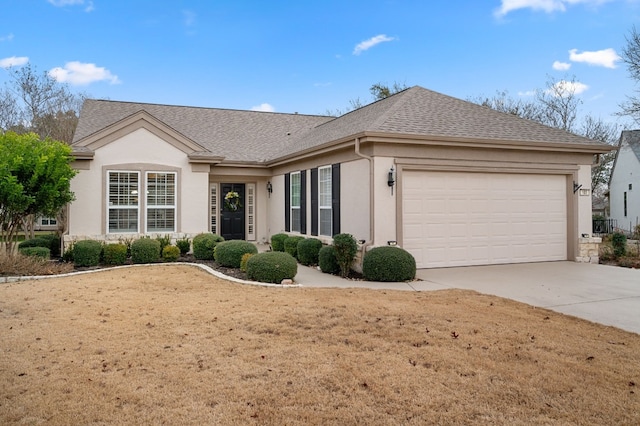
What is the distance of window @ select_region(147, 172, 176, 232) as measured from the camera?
12.7 m

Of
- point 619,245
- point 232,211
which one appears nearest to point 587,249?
point 619,245

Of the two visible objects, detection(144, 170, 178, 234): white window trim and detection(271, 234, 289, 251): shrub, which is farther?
detection(271, 234, 289, 251): shrub

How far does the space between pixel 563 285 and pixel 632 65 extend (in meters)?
16.7

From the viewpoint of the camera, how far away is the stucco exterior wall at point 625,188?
25219 millimetres

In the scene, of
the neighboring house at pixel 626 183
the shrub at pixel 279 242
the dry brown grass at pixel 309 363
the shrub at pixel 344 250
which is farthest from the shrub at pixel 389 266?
the neighboring house at pixel 626 183

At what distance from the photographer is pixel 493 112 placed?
12.4 metres

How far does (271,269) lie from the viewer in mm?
8375

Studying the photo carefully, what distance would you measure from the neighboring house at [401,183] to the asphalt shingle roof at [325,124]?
0.07 m

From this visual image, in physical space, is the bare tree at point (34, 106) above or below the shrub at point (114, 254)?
above

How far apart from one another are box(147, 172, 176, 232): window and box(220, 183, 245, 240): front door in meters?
2.80

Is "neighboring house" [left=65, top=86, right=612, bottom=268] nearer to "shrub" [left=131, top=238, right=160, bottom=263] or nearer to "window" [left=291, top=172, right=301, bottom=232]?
"window" [left=291, top=172, right=301, bottom=232]

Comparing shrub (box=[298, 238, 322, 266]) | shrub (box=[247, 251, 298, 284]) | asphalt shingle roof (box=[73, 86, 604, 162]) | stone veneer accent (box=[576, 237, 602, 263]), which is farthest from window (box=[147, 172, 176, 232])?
stone veneer accent (box=[576, 237, 602, 263])

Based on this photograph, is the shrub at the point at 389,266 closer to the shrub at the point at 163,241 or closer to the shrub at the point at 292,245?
the shrub at the point at 292,245

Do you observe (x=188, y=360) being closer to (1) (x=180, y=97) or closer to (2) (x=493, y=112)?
(2) (x=493, y=112)
